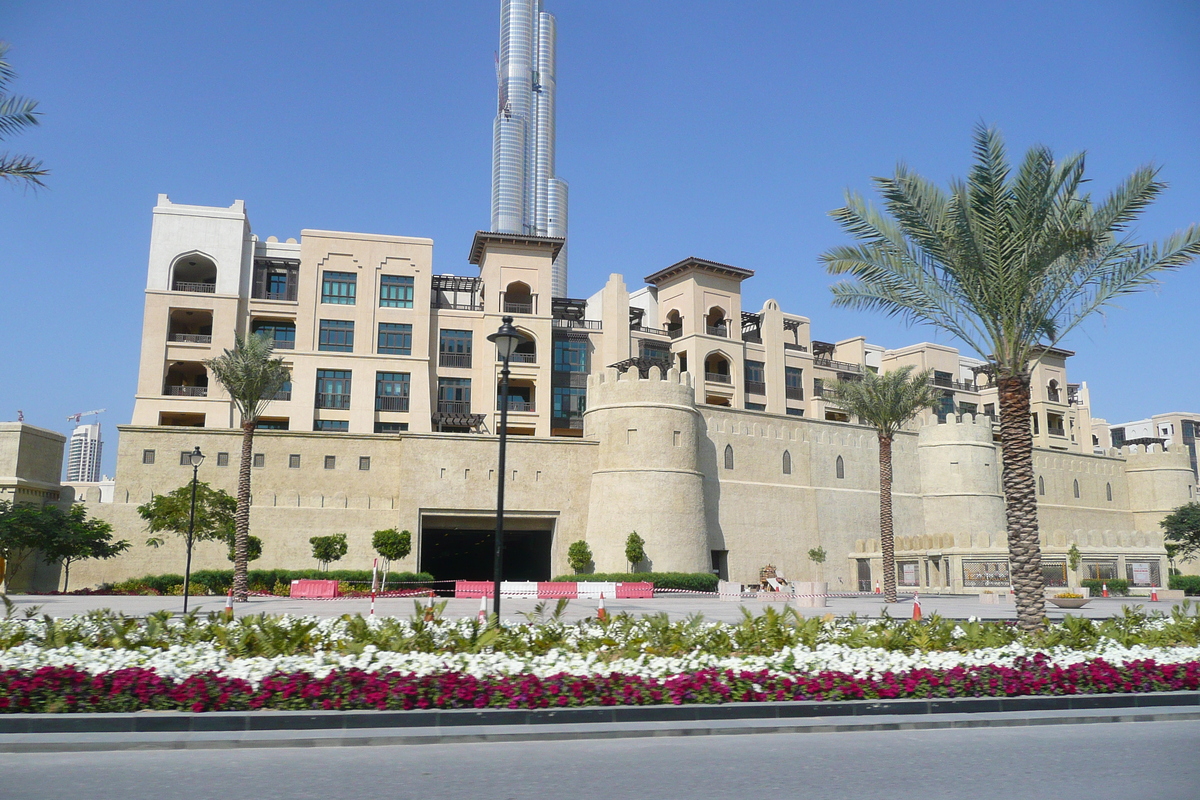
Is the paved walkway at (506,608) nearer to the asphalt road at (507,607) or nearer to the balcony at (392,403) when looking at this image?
the asphalt road at (507,607)

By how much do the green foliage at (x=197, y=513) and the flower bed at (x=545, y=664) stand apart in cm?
2472

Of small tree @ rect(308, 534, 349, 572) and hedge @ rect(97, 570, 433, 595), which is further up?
small tree @ rect(308, 534, 349, 572)

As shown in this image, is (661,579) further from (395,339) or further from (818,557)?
(395,339)

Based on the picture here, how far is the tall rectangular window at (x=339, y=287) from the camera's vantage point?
54.2 metres

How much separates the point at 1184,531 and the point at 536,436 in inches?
1591

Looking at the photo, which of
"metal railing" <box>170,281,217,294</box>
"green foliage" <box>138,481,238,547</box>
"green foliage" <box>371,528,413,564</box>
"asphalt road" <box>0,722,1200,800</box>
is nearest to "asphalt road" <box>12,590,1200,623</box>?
"green foliage" <box>138,481,238,547</box>

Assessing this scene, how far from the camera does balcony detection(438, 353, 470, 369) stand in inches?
2221

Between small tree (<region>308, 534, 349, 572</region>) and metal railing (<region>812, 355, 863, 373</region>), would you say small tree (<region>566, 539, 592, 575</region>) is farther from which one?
metal railing (<region>812, 355, 863, 373</region>)

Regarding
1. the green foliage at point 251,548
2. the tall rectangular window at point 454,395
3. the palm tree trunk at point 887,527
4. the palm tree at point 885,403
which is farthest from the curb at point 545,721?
the tall rectangular window at point 454,395

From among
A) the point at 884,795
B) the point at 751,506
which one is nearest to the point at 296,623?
the point at 884,795

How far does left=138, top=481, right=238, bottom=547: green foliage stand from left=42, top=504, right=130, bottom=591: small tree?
159cm

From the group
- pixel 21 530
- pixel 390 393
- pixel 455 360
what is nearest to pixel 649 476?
pixel 455 360

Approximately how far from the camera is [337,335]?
2119 inches

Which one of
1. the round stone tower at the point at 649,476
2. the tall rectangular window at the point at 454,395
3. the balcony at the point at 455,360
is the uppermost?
the balcony at the point at 455,360
